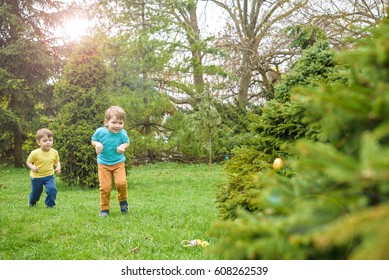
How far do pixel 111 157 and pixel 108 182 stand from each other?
35 cm

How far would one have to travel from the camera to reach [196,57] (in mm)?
16891

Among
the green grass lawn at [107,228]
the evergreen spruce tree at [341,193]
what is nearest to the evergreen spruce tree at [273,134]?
the green grass lawn at [107,228]

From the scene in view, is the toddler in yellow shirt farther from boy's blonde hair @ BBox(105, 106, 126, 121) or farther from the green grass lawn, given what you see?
boy's blonde hair @ BBox(105, 106, 126, 121)

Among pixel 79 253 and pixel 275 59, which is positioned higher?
pixel 275 59

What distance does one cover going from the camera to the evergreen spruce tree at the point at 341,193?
62cm

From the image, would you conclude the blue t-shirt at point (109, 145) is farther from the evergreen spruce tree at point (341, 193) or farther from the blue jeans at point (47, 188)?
Result: the evergreen spruce tree at point (341, 193)

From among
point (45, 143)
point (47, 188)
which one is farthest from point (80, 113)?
point (47, 188)

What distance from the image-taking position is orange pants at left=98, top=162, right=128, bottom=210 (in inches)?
211

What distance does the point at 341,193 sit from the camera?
77 cm

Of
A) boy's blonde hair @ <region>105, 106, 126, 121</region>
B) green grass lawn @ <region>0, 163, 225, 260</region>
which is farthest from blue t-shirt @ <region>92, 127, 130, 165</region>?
green grass lawn @ <region>0, 163, 225, 260</region>

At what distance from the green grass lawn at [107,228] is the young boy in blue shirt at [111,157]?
0.80 ft
